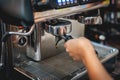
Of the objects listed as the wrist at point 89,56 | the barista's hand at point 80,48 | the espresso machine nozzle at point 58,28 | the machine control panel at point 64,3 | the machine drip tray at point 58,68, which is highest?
the machine control panel at point 64,3

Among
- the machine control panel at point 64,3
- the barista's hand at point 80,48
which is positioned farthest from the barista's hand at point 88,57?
the machine control panel at point 64,3

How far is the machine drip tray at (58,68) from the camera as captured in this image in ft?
2.67

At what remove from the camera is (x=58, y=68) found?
88 centimetres

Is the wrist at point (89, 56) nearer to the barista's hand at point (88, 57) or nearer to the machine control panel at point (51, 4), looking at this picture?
the barista's hand at point (88, 57)

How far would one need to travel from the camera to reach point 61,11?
73 cm

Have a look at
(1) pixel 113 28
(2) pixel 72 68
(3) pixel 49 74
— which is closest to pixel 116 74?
(2) pixel 72 68

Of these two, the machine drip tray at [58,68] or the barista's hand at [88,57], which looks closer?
the barista's hand at [88,57]

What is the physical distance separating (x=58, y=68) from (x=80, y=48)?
24cm

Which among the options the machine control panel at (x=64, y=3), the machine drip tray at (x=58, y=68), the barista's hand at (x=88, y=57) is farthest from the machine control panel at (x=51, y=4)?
the machine drip tray at (x=58, y=68)

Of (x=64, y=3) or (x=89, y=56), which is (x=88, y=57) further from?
(x=64, y=3)

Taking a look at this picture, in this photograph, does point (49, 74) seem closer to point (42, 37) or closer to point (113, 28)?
point (42, 37)

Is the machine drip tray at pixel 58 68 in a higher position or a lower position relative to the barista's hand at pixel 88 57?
A: lower

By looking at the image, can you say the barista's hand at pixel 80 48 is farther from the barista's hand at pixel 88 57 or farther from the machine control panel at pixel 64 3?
the machine control panel at pixel 64 3

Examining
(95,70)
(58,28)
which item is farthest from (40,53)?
(95,70)
